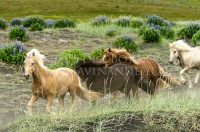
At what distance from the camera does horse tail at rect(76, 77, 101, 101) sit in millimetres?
10007

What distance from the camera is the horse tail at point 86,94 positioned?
32.8ft

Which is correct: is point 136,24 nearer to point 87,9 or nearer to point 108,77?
point 108,77

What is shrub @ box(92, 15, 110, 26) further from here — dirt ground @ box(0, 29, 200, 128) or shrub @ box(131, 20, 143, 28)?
dirt ground @ box(0, 29, 200, 128)

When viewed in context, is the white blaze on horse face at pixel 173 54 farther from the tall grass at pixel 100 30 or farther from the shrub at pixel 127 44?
the tall grass at pixel 100 30

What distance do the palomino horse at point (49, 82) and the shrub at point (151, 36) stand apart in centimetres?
1317

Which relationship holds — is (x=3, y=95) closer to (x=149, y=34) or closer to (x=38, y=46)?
(x=38, y=46)

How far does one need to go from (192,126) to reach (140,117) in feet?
2.87

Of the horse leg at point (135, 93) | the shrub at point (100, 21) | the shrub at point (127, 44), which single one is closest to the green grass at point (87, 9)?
the shrub at point (100, 21)

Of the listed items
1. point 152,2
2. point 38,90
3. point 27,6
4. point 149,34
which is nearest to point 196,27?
point 149,34

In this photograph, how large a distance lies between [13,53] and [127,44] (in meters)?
5.62

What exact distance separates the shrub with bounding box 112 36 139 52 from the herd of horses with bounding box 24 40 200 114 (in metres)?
8.36

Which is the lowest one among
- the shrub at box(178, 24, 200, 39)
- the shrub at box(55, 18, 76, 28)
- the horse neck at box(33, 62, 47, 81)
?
the shrub at box(55, 18, 76, 28)

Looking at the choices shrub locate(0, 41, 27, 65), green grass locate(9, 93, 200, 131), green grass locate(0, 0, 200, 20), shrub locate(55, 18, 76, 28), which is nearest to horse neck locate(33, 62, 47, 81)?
green grass locate(9, 93, 200, 131)

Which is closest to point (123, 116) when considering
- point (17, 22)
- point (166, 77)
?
point (166, 77)
